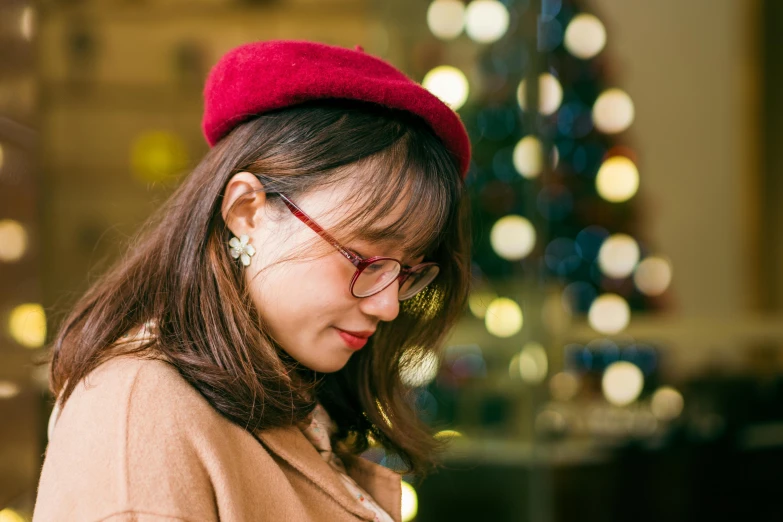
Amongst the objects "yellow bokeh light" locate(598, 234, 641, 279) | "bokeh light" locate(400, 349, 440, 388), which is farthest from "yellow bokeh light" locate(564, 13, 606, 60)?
"bokeh light" locate(400, 349, 440, 388)

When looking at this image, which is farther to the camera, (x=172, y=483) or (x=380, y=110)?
(x=380, y=110)

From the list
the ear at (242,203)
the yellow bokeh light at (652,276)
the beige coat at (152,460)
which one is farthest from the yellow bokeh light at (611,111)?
the beige coat at (152,460)

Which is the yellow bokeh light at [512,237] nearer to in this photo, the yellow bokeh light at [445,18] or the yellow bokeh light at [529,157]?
the yellow bokeh light at [529,157]

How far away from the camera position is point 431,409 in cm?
299

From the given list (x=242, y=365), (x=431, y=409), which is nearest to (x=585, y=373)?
(x=431, y=409)

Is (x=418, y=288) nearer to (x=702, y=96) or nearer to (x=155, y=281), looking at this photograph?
(x=155, y=281)

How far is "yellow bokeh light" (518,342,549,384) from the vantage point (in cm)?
298

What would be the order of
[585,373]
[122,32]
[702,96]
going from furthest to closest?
1. [702,96]
2. [585,373]
3. [122,32]

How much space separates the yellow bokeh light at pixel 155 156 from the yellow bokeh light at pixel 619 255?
2268 mm

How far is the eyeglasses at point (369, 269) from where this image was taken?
3.26 feet

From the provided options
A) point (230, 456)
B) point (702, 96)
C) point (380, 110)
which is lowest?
point (702, 96)

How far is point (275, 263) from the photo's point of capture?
3.26 feet

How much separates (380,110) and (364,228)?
0.17 m

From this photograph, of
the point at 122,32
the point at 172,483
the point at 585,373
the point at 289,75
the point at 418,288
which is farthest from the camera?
the point at 585,373
